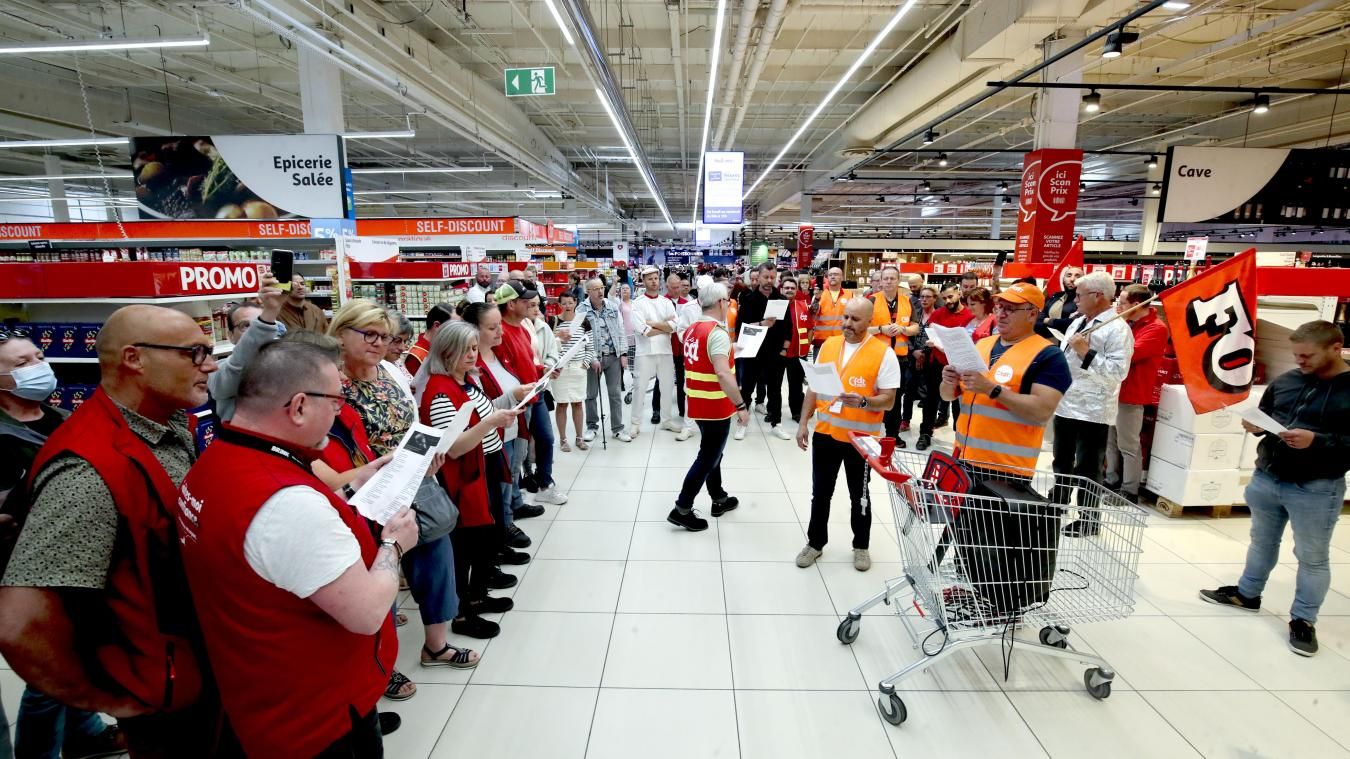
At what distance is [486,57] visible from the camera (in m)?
9.70

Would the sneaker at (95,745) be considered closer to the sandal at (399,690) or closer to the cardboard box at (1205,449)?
the sandal at (399,690)

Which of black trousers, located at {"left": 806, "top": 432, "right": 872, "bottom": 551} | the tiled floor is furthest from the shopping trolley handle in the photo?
the tiled floor

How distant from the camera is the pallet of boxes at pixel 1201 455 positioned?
390cm

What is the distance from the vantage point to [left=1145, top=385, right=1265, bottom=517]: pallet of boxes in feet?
12.8

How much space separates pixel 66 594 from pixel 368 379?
119 centimetres

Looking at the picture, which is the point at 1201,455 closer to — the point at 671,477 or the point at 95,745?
the point at 671,477

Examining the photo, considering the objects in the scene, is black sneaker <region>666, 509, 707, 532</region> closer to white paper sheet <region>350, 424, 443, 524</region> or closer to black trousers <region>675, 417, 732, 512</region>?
black trousers <region>675, 417, 732, 512</region>

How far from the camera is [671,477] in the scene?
495 cm

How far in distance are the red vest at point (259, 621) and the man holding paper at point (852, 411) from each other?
2.36 meters

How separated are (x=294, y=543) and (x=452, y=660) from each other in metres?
1.74

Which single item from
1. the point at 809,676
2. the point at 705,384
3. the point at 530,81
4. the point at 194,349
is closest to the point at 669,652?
the point at 809,676

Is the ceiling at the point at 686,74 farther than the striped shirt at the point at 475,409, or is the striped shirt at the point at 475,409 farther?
the ceiling at the point at 686,74

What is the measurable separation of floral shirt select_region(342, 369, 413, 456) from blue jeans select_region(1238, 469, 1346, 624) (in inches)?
160

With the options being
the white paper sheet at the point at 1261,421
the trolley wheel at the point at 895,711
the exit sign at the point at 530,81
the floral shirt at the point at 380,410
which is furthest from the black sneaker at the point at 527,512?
the exit sign at the point at 530,81
